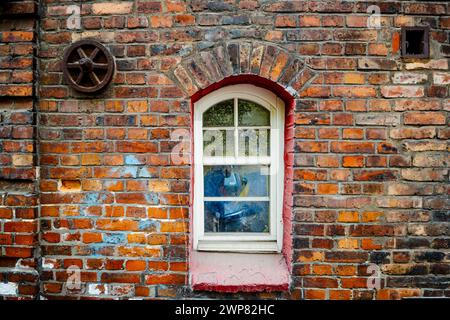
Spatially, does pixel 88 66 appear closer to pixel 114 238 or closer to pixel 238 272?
pixel 114 238

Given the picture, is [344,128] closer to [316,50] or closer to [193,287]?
[316,50]

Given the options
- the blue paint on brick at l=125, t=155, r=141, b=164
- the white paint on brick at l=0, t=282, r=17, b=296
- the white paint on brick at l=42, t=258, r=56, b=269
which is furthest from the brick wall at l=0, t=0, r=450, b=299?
the white paint on brick at l=0, t=282, r=17, b=296

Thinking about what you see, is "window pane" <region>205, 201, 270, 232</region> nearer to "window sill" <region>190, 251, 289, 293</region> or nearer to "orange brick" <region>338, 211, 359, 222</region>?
"window sill" <region>190, 251, 289, 293</region>

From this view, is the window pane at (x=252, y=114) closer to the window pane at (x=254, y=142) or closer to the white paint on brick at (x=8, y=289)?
the window pane at (x=254, y=142)

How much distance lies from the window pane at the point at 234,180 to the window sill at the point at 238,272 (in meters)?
0.47

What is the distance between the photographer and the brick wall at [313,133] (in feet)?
6.70

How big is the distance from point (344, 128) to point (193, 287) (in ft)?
4.89

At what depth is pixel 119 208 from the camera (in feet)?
6.81

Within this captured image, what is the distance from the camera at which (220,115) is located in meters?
2.30

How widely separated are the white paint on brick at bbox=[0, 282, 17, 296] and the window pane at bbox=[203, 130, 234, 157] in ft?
5.19

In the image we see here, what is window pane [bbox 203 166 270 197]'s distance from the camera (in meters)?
2.32

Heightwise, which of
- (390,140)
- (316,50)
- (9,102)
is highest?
(316,50)

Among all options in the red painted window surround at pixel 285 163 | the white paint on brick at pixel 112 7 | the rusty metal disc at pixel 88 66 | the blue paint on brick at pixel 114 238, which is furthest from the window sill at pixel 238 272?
the white paint on brick at pixel 112 7

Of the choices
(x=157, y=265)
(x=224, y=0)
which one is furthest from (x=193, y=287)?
(x=224, y=0)
